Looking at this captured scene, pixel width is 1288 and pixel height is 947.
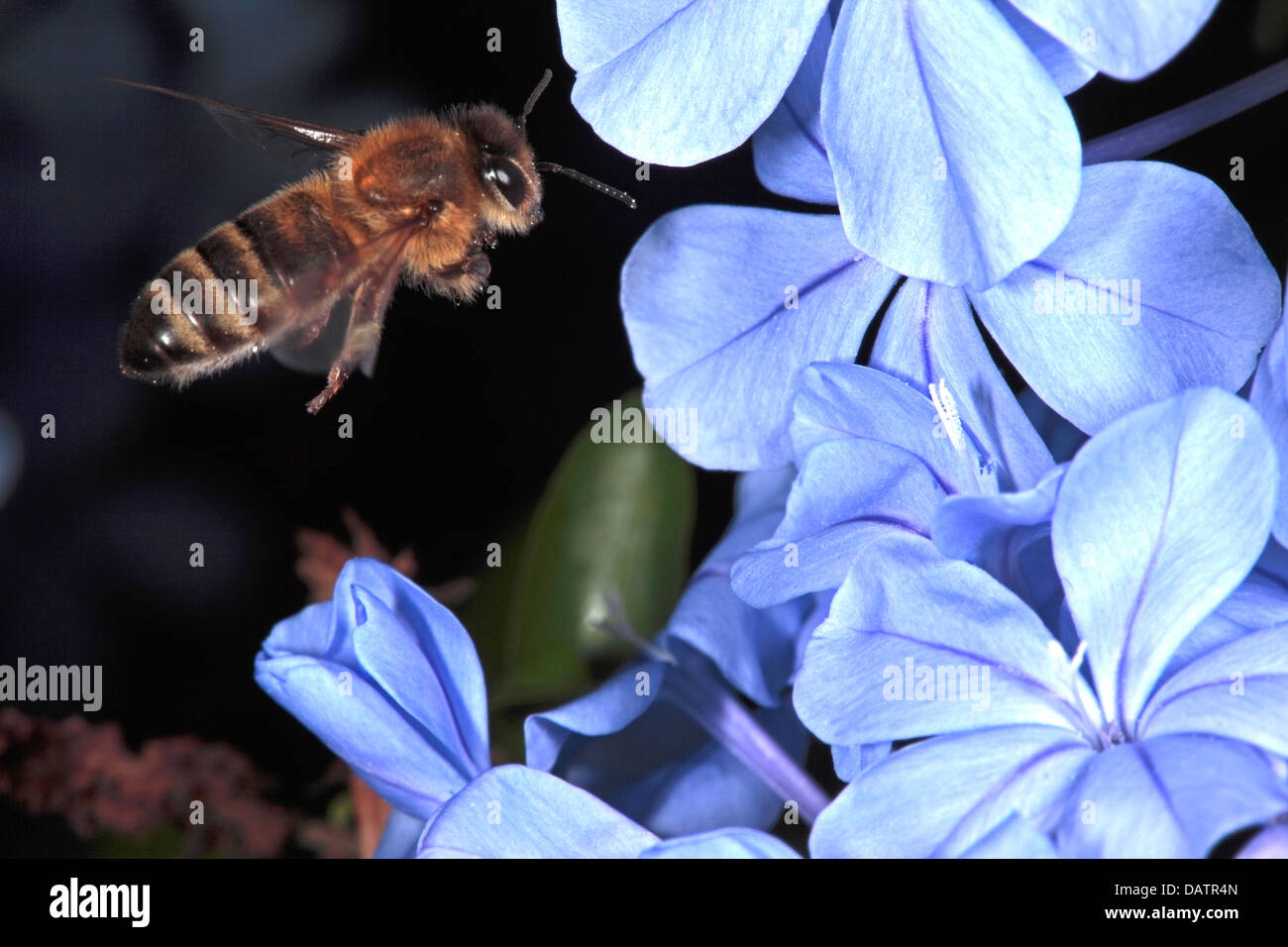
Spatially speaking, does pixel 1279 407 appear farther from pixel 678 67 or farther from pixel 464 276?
pixel 464 276

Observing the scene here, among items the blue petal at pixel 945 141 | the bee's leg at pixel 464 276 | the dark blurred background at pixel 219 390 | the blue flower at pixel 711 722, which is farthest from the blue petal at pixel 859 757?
the dark blurred background at pixel 219 390

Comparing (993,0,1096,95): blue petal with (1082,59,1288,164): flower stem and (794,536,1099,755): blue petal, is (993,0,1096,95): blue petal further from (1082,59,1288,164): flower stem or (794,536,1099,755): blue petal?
(794,536,1099,755): blue petal

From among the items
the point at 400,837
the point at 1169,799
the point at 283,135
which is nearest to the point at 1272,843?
the point at 1169,799

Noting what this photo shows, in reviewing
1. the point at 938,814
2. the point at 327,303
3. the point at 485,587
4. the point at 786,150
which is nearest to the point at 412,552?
the point at 485,587

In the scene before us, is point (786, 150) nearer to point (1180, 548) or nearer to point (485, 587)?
point (1180, 548)
